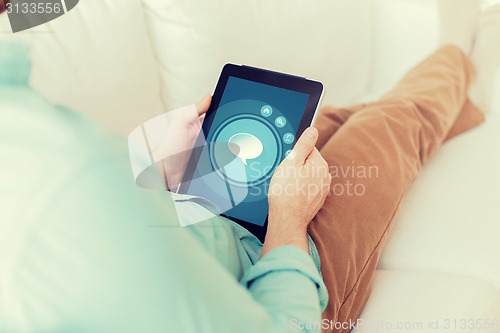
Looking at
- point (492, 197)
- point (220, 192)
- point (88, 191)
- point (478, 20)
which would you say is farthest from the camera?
point (478, 20)

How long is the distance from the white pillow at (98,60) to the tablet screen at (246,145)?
23 cm

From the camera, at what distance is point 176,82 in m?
1.10

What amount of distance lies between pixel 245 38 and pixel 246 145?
339mm

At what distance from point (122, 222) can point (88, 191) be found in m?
0.04

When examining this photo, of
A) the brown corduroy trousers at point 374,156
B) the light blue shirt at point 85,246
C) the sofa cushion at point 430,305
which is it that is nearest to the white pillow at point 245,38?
the brown corduroy trousers at point 374,156

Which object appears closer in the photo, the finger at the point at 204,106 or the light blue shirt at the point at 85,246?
the light blue shirt at the point at 85,246

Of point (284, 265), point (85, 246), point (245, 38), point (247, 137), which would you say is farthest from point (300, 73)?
point (85, 246)

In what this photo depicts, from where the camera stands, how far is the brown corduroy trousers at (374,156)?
32.3 inches

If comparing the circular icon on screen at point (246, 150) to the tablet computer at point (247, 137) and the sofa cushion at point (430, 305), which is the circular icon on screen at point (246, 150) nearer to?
the tablet computer at point (247, 137)

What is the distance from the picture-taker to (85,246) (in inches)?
17.1

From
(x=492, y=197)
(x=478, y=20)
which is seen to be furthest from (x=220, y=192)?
(x=478, y=20)

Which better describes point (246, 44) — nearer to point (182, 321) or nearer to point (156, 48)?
point (156, 48)

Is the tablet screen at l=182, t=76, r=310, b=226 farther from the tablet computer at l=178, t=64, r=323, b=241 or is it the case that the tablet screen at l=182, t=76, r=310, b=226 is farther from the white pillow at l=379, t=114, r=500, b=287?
the white pillow at l=379, t=114, r=500, b=287

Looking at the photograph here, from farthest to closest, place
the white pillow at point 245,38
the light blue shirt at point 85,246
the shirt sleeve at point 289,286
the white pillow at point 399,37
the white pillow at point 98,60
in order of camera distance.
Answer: the white pillow at point 399,37 → the white pillow at point 245,38 → the white pillow at point 98,60 → the shirt sleeve at point 289,286 → the light blue shirt at point 85,246
